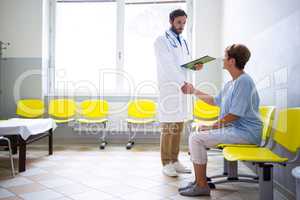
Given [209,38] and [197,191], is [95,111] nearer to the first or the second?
[209,38]

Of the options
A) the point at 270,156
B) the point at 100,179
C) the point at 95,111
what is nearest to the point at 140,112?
the point at 95,111

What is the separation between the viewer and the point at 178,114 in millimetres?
3176

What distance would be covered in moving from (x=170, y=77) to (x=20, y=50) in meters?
3.28

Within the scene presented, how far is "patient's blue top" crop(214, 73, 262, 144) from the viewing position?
7.36 feet

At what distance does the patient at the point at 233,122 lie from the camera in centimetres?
226

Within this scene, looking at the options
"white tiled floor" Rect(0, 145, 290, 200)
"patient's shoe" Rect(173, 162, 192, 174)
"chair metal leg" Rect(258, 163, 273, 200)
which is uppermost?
"chair metal leg" Rect(258, 163, 273, 200)

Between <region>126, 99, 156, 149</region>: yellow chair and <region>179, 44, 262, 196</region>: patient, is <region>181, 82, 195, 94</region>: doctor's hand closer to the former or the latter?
<region>179, 44, 262, 196</region>: patient

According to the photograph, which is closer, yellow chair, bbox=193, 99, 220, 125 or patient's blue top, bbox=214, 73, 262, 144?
patient's blue top, bbox=214, 73, 262, 144

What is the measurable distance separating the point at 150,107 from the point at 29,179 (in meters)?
2.47

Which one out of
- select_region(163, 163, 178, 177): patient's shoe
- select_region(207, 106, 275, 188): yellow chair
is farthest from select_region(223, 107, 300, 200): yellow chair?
select_region(163, 163, 178, 177): patient's shoe

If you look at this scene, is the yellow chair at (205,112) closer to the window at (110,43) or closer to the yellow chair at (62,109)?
the window at (110,43)

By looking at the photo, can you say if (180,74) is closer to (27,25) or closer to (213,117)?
(213,117)

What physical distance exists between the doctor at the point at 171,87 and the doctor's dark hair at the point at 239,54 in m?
0.80

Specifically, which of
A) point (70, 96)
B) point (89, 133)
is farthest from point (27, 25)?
point (89, 133)
